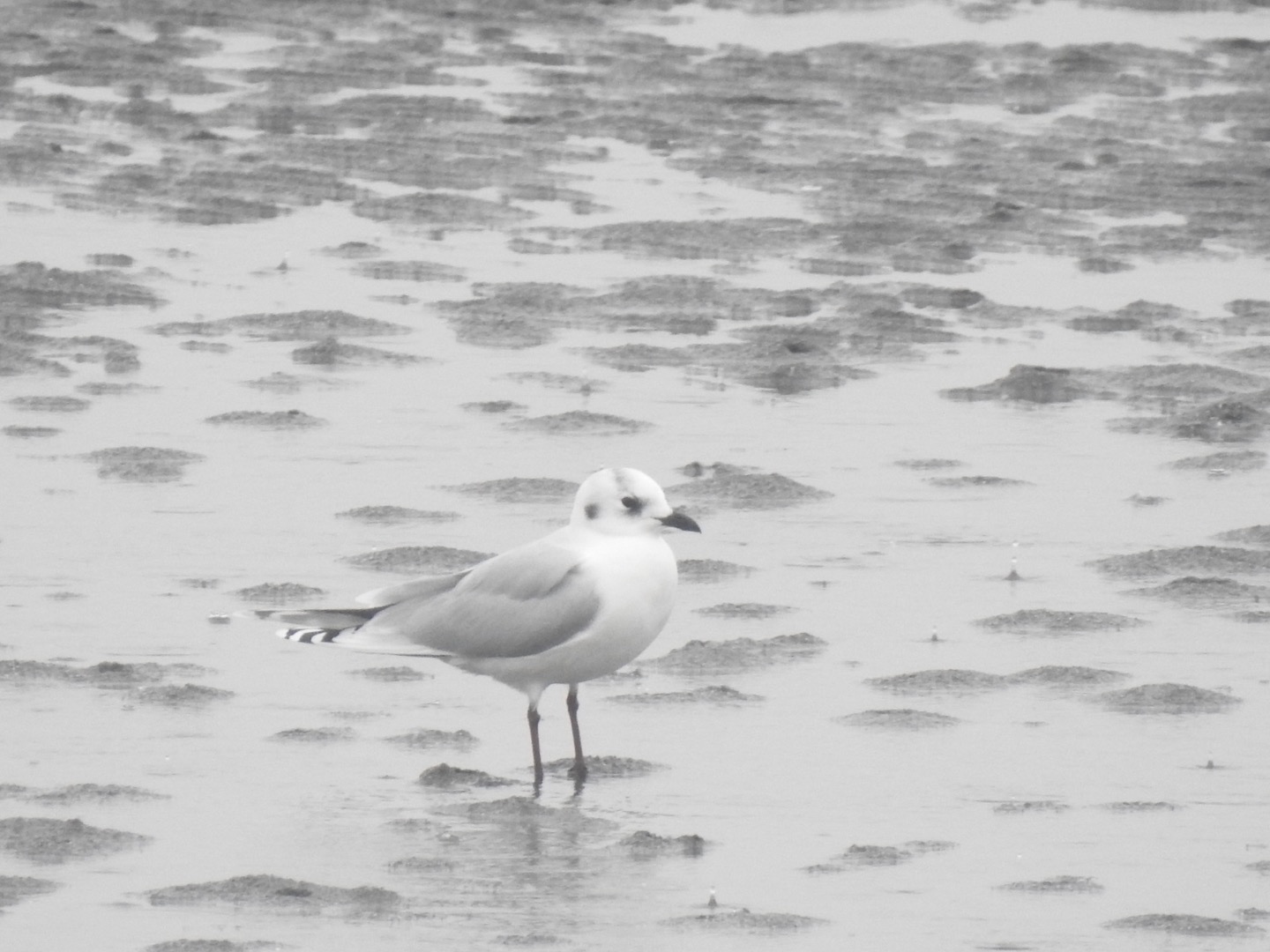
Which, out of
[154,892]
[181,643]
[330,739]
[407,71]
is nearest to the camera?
[154,892]

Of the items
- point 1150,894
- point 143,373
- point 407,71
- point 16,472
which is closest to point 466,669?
point 1150,894

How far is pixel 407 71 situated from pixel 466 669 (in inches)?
596

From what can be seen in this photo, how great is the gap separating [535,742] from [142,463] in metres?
4.14

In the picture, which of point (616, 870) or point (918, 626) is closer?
point (616, 870)

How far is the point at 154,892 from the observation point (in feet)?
24.9

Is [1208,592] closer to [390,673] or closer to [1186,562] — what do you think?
[1186,562]

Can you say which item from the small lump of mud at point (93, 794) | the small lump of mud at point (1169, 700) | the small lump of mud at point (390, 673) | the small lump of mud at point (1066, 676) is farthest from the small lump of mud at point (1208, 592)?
the small lump of mud at point (93, 794)

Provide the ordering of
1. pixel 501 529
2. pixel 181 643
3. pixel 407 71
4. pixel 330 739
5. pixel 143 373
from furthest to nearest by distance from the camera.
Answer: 1. pixel 407 71
2. pixel 143 373
3. pixel 501 529
4. pixel 181 643
5. pixel 330 739

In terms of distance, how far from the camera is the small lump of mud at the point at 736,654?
10.1 metres

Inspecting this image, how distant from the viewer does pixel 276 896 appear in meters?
7.61

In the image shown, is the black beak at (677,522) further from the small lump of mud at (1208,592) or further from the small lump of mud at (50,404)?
the small lump of mud at (50,404)

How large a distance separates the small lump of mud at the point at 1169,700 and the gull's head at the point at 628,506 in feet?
5.29

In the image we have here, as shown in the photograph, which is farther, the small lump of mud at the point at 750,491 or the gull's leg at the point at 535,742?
the small lump of mud at the point at 750,491

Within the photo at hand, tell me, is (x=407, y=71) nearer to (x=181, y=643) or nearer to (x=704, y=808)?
(x=181, y=643)
